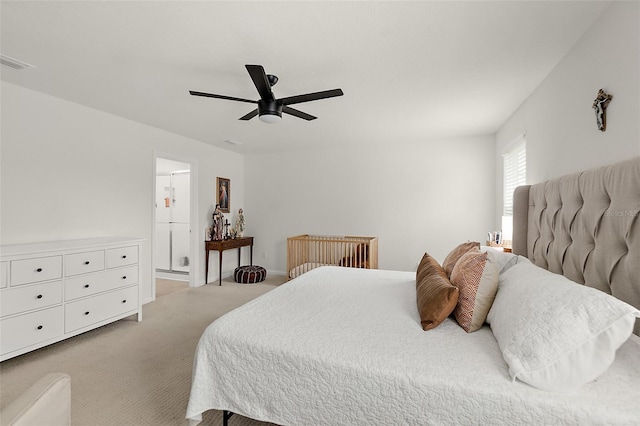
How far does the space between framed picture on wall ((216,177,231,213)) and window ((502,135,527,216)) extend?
4.41 meters

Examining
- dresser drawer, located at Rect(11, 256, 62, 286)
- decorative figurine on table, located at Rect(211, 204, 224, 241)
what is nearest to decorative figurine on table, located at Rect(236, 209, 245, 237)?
decorative figurine on table, located at Rect(211, 204, 224, 241)

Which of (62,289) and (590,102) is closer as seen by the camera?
(590,102)

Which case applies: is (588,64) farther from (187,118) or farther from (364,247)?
(187,118)

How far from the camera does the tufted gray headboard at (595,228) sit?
4.04ft

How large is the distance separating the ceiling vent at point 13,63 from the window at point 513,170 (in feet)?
14.6

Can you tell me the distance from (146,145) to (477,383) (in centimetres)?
436

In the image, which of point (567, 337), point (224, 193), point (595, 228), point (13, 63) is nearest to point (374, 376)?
point (567, 337)

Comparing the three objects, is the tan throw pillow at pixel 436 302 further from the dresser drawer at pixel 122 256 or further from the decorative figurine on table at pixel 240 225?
the decorative figurine on table at pixel 240 225

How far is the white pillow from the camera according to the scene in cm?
100

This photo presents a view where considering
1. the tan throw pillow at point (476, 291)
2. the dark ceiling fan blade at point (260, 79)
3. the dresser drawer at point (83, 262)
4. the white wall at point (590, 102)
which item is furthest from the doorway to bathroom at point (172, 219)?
the white wall at point (590, 102)

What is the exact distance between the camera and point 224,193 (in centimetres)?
539

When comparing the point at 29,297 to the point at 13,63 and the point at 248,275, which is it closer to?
the point at 13,63

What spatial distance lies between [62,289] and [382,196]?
4224 millimetres

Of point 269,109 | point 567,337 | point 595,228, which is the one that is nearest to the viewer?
point 567,337
